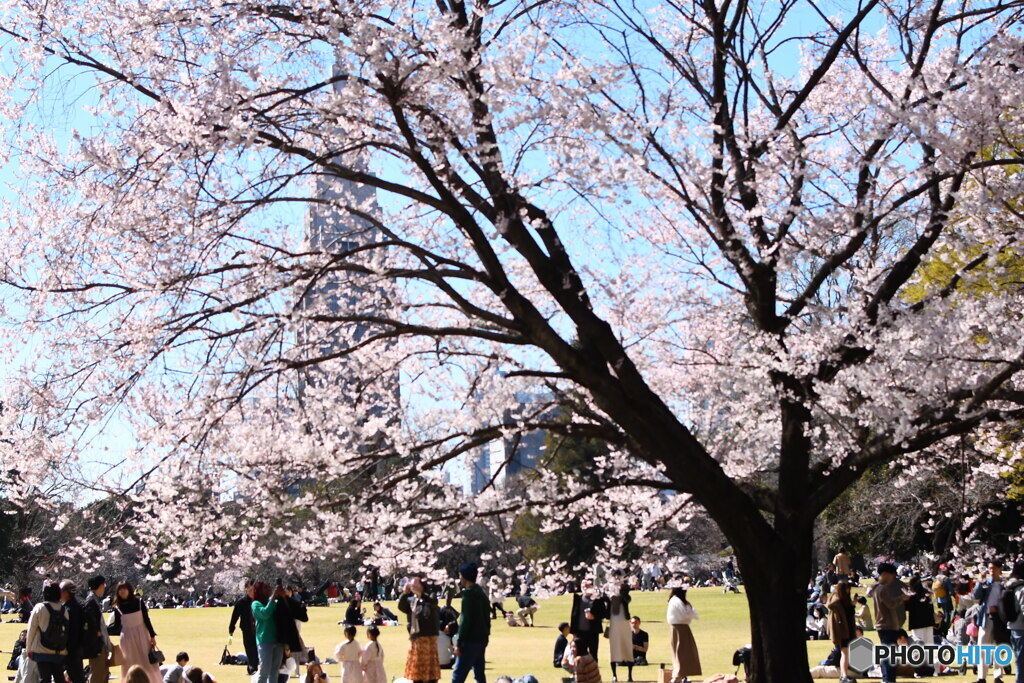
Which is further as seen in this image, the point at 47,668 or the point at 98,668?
the point at 98,668

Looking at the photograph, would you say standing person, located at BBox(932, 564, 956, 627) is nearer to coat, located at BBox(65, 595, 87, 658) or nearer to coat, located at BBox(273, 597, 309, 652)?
coat, located at BBox(273, 597, 309, 652)

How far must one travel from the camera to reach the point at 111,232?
6520mm

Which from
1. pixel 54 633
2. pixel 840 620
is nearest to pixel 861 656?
pixel 840 620

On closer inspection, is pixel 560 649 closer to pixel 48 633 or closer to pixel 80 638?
pixel 80 638

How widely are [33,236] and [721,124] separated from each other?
16.1 ft

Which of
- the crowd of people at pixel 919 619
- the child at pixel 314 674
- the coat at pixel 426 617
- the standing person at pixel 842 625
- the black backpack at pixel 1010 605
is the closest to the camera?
the black backpack at pixel 1010 605

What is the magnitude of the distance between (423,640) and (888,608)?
4.61 meters

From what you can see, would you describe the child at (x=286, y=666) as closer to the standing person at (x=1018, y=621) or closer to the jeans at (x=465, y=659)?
the jeans at (x=465, y=659)

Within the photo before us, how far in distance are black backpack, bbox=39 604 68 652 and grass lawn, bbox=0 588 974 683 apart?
3818 millimetres

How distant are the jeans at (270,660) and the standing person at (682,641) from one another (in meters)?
4.32

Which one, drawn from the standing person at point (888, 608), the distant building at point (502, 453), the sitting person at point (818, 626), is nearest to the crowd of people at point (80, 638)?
the distant building at point (502, 453)

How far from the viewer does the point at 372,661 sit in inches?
416

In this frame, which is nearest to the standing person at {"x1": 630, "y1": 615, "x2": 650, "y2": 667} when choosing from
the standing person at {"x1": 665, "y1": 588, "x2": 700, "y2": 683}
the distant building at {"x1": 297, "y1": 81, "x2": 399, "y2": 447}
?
the standing person at {"x1": 665, "y1": 588, "x2": 700, "y2": 683}

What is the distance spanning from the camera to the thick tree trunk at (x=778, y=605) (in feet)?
23.1
